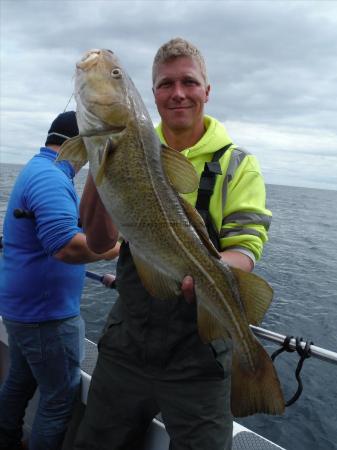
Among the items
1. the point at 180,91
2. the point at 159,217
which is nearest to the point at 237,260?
the point at 159,217

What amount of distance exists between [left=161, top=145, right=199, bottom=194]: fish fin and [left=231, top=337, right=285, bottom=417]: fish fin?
3.64 ft

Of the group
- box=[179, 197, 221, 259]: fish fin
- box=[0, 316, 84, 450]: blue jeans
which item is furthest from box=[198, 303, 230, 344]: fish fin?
box=[0, 316, 84, 450]: blue jeans

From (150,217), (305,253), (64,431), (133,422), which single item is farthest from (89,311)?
(305,253)

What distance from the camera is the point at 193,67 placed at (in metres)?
2.95

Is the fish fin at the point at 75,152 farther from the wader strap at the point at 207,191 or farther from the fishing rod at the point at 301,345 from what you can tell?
the fishing rod at the point at 301,345

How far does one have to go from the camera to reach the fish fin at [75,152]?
245cm

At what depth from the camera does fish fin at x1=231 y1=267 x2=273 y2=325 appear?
2.59m

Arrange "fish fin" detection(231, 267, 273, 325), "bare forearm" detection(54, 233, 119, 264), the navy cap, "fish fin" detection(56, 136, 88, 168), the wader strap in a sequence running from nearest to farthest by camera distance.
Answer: "fish fin" detection(56, 136, 88, 168)
"fish fin" detection(231, 267, 273, 325)
the wader strap
"bare forearm" detection(54, 233, 119, 264)
the navy cap

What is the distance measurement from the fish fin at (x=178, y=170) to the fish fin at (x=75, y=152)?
47cm

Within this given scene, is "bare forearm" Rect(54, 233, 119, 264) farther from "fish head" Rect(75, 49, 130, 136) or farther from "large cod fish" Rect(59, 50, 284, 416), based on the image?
"fish head" Rect(75, 49, 130, 136)

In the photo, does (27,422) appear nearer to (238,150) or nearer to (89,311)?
(238,150)

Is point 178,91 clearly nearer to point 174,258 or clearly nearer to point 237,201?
point 237,201

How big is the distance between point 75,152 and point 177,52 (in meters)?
1.08

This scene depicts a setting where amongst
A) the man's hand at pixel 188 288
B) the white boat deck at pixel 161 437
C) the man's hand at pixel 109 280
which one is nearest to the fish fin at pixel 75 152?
the man's hand at pixel 188 288
